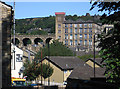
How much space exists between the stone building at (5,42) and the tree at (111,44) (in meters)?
3.54

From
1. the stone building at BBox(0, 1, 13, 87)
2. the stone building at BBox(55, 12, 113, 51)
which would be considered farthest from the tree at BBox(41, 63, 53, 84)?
the stone building at BBox(55, 12, 113, 51)

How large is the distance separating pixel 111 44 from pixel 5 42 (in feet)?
13.8

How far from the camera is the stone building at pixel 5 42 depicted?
33.7 ft

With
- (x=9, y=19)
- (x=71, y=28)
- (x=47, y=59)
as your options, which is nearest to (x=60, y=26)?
(x=71, y=28)

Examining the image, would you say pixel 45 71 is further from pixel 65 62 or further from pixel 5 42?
pixel 5 42

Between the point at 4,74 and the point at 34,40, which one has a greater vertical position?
the point at 34,40

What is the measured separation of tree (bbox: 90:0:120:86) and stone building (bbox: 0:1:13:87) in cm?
354

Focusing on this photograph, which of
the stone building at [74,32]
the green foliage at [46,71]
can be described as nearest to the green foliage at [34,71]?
the green foliage at [46,71]

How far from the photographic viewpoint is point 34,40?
367 feet

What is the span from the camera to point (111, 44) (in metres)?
8.81

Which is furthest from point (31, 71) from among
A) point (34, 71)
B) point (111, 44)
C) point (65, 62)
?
point (111, 44)

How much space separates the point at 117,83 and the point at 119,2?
2687 millimetres

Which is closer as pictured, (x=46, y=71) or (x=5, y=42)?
(x=5, y=42)

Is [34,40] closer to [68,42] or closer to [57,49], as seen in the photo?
[68,42]
